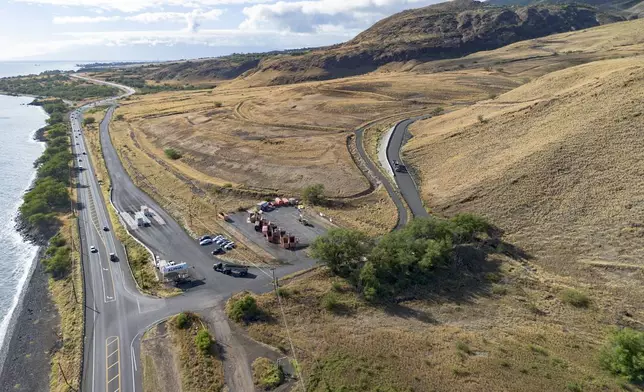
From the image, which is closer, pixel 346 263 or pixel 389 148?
pixel 346 263

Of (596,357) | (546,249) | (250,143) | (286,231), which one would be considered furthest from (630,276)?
(250,143)

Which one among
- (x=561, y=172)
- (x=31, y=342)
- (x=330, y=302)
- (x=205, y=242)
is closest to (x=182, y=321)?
(x=330, y=302)

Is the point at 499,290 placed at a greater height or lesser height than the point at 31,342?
greater

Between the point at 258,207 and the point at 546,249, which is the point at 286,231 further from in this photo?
the point at 546,249

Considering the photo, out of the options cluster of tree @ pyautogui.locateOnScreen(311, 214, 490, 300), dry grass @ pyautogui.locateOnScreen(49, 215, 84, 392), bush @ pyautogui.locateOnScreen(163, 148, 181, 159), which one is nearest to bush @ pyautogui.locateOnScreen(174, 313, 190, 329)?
dry grass @ pyautogui.locateOnScreen(49, 215, 84, 392)

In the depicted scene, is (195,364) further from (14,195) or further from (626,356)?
(14,195)

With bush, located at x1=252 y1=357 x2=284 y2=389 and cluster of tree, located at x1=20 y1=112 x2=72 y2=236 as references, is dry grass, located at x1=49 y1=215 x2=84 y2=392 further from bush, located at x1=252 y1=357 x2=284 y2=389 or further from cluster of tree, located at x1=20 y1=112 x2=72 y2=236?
bush, located at x1=252 y1=357 x2=284 y2=389
